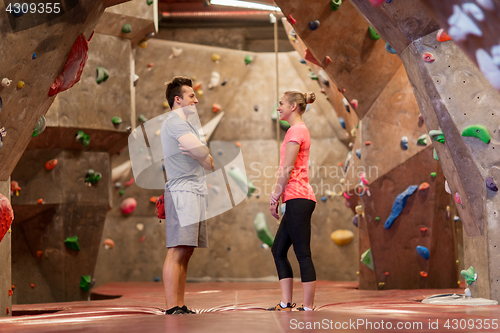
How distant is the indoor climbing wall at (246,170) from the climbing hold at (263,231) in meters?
0.02

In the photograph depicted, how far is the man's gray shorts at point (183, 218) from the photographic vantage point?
2.55 m

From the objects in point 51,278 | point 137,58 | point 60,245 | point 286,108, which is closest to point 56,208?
point 60,245

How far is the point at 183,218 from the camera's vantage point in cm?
256

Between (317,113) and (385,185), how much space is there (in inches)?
102

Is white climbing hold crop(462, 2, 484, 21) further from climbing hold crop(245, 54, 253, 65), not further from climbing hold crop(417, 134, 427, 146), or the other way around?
climbing hold crop(245, 54, 253, 65)

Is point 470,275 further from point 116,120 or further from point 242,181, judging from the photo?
point 242,181

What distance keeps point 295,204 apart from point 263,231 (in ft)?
12.4

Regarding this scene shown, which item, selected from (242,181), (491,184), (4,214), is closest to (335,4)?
(491,184)

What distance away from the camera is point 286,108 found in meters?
2.72

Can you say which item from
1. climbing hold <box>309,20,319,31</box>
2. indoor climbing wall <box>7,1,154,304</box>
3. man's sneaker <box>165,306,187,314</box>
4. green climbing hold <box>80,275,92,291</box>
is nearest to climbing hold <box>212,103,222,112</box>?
indoor climbing wall <box>7,1,154,304</box>

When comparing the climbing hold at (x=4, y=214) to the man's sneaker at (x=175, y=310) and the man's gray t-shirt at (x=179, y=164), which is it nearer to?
the man's gray t-shirt at (x=179, y=164)

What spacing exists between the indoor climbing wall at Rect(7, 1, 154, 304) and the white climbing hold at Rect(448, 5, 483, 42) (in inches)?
136

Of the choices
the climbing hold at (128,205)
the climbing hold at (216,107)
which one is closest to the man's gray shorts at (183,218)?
the climbing hold at (128,205)

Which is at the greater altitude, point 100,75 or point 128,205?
point 100,75
